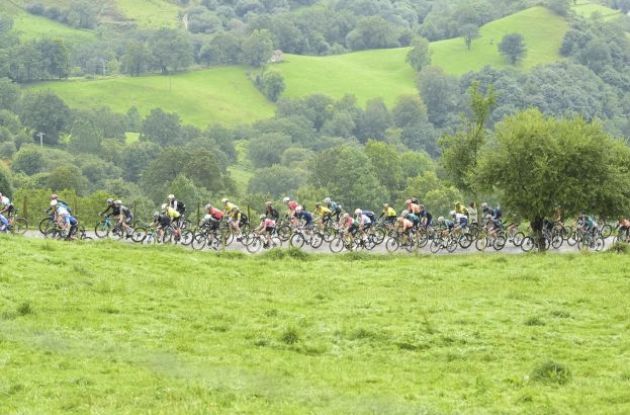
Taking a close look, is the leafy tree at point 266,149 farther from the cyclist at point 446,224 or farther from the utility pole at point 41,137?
the cyclist at point 446,224

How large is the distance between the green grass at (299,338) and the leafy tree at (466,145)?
20171mm

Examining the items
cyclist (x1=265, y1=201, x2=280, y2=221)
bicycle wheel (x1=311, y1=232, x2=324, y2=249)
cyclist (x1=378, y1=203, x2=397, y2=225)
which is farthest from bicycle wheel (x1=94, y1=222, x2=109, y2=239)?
cyclist (x1=378, y1=203, x2=397, y2=225)

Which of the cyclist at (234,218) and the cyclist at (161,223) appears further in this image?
the cyclist at (234,218)

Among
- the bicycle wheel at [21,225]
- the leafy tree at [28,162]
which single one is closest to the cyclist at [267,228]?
the bicycle wheel at [21,225]

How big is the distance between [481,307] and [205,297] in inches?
272

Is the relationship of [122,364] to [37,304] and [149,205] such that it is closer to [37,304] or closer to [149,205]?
[37,304]

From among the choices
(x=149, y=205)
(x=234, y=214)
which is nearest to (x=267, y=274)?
(x=234, y=214)

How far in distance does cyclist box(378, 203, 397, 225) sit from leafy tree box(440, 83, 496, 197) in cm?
603

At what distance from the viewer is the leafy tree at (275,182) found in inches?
5699

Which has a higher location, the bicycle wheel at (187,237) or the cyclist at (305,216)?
the cyclist at (305,216)

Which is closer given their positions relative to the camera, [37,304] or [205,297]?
[37,304]

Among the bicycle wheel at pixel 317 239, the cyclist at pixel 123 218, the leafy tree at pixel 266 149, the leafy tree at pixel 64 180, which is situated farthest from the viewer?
the leafy tree at pixel 266 149

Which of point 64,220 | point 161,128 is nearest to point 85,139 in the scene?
point 161,128

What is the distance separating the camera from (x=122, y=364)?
18.7 metres
